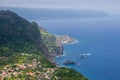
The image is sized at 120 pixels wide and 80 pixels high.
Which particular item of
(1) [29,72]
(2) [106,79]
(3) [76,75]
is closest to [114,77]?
(2) [106,79]

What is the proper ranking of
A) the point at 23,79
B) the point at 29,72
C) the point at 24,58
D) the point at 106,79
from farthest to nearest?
the point at 106,79 → the point at 24,58 → the point at 29,72 → the point at 23,79

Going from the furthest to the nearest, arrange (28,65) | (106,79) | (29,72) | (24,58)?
(106,79) → (24,58) → (28,65) → (29,72)

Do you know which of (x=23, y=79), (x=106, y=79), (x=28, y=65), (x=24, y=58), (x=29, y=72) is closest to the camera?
(x=23, y=79)

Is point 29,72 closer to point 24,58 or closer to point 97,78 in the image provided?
point 24,58

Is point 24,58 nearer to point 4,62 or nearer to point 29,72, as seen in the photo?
point 4,62

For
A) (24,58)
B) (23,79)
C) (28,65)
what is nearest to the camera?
(23,79)

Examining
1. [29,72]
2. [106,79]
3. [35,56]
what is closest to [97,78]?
[106,79]

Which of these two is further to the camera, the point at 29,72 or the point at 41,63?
the point at 41,63

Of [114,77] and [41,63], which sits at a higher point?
[41,63]

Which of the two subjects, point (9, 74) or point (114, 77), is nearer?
point (9, 74)
